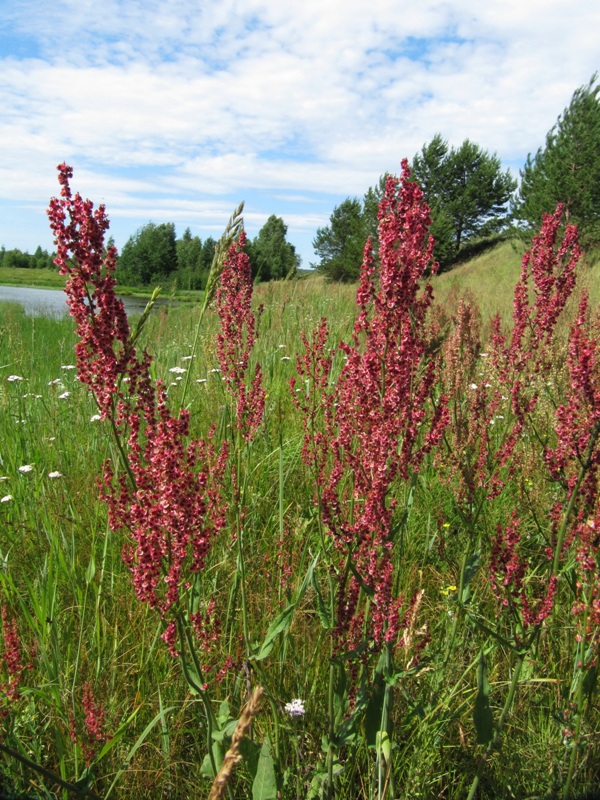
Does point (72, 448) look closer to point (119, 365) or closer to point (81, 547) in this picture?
point (81, 547)

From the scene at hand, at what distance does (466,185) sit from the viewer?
52.6 m

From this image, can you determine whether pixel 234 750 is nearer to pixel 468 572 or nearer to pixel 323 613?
pixel 323 613

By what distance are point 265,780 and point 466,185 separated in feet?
189

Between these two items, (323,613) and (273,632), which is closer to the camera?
(273,632)

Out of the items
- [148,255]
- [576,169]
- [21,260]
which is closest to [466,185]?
[576,169]

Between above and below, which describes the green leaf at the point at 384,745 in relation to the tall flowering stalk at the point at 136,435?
below

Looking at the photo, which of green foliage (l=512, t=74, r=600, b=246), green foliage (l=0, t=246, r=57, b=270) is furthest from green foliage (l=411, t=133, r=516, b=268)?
green foliage (l=0, t=246, r=57, b=270)

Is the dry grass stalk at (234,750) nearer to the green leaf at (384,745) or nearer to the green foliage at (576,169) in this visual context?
the green leaf at (384,745)

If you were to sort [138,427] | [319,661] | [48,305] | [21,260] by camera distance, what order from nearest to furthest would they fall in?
[138,427], [319,661], [48,305], [21,260]

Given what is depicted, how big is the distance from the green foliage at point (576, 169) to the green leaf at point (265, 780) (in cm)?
3219

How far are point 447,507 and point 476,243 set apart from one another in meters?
54.1

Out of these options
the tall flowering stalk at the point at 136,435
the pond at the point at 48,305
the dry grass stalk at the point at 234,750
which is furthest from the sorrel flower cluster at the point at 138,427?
the dry grass stalk at the point at 234,750

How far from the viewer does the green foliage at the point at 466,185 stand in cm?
5162

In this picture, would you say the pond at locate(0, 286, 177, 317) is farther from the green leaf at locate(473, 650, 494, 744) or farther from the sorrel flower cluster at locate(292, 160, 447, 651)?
the green leaf at locate(473, 650, 494, 744)
